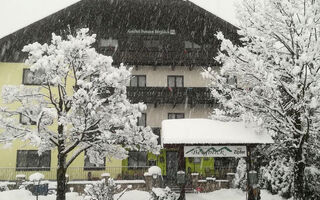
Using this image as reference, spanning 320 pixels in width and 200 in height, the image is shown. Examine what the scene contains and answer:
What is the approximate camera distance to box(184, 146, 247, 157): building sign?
12.8 metres

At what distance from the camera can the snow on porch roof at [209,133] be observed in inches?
497

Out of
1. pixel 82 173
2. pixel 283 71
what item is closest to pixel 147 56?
pixel 82 173

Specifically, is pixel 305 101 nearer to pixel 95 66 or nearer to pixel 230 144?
pixel 230 144

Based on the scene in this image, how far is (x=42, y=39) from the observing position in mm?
26109

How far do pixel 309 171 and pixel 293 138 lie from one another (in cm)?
271

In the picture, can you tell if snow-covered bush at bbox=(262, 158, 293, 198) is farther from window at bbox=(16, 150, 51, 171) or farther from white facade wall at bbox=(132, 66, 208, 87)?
window at bbox=(16, 150, 51, 171)

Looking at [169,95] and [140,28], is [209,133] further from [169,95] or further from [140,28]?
[140,28]

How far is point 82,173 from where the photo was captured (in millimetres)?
24312

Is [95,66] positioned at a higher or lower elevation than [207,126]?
higher

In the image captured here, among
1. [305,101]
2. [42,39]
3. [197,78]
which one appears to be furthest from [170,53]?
[305,101]

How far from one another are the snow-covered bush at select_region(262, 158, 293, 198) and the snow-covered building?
6855mm

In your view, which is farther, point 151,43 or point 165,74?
point 151,43

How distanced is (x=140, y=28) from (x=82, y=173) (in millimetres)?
12614

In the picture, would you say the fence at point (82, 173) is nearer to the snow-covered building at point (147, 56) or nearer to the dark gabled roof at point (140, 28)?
the snow-covered building at point (147, 56)
